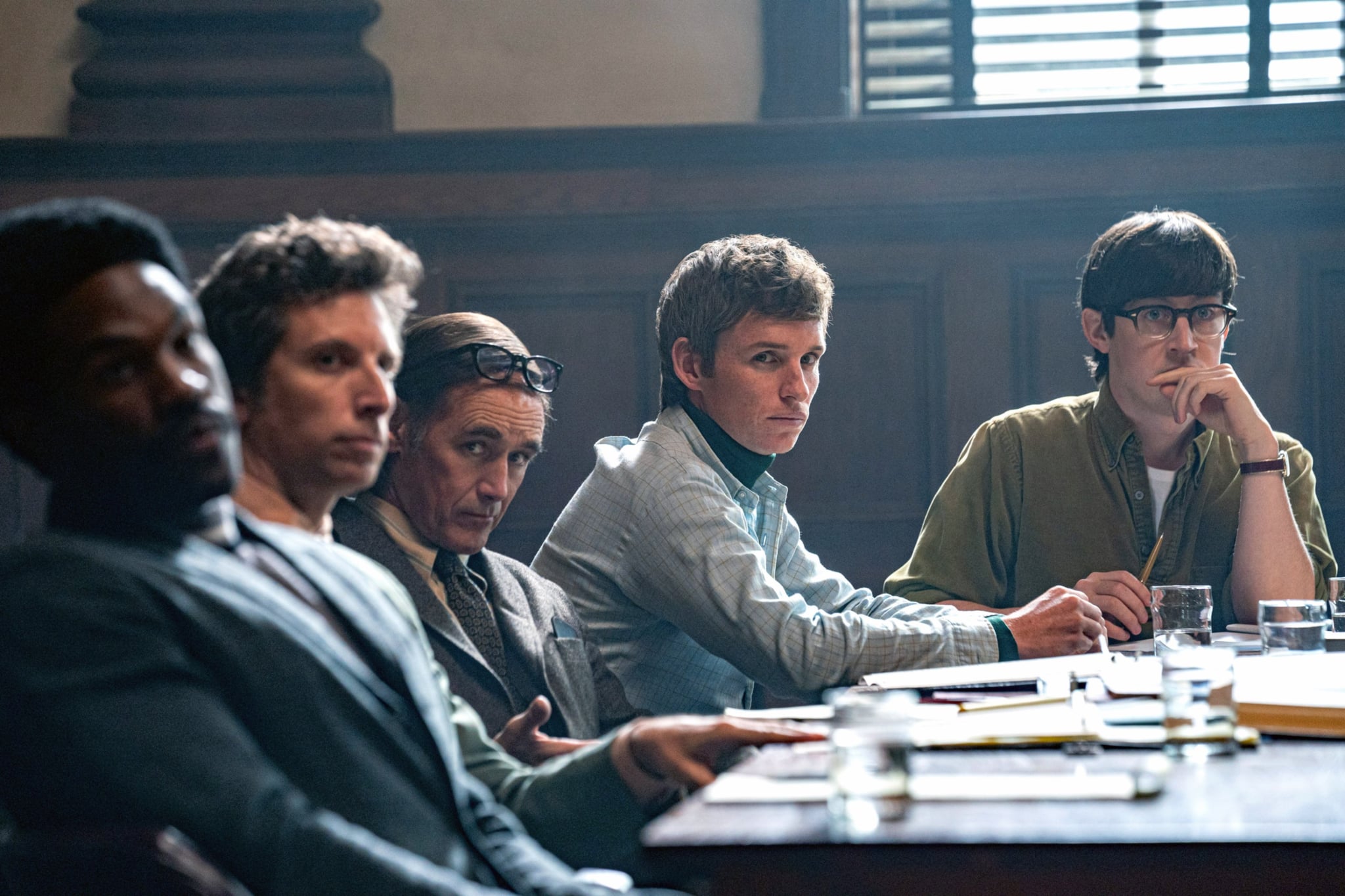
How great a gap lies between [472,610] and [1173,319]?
4.85 ft

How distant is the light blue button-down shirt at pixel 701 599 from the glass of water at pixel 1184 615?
9.2 inches

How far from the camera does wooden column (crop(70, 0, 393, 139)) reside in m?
3.98

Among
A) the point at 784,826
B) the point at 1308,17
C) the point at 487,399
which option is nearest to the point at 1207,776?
the point at 784,826

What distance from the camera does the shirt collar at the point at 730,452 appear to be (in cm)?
228

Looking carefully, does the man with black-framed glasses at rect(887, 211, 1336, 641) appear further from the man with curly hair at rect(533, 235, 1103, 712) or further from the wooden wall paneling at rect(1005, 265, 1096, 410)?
the wooden wall paneling at rect(1005, 265, 1096, 410)

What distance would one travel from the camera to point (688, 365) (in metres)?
2.33

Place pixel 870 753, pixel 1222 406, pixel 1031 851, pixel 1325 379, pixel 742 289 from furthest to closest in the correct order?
pixel 1325 379
pixel 1222 406
pixel 742 289
pixel 870 753
pixel 1031 851

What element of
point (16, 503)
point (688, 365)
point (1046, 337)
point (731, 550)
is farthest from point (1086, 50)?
point (16, 503)

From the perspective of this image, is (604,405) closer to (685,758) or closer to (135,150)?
(135,150)

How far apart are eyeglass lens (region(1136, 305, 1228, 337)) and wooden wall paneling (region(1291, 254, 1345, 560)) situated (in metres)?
1.37

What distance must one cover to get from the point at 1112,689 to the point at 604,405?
2529 mm

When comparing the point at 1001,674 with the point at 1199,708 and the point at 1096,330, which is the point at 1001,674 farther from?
the point at 1096,330

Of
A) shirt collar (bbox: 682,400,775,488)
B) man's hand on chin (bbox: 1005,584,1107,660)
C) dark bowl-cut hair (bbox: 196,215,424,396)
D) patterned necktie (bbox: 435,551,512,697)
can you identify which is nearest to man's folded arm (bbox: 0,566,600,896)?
dark bowl-cut hair (bbox: 196,215,424,396)

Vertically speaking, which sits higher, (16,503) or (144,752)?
(144,752)
